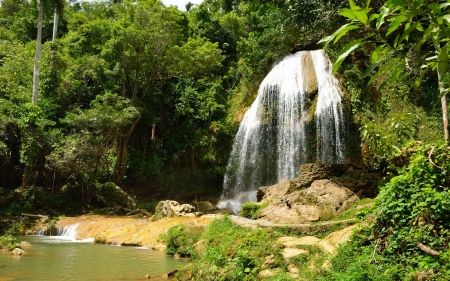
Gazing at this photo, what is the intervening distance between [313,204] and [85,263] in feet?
17.8

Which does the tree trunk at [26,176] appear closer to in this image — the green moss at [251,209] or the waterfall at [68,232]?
the waterfall at [68,232]

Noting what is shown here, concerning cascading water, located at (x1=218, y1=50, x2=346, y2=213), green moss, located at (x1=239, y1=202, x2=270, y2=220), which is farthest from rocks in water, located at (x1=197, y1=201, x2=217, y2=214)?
green moss, located at (x1=239, y1=202, x2=270, y2=220)

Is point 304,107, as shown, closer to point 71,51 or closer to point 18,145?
point 18,145

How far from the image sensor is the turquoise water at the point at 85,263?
694 centimetres

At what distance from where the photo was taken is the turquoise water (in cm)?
694

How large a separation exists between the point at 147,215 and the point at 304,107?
8.42m

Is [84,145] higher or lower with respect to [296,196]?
higher

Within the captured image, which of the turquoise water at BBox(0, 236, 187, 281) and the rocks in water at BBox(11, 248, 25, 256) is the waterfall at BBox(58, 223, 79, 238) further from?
the rocks in water at BBox(11, 248, 25, 256)

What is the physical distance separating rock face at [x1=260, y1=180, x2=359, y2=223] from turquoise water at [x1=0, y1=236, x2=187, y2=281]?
8.62ft

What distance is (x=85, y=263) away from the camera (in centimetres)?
818

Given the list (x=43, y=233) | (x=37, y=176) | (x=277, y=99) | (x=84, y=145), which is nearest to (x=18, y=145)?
(x=37, y=176)

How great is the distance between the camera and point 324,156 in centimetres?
1598

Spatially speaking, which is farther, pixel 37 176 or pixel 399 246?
pixel 37 176

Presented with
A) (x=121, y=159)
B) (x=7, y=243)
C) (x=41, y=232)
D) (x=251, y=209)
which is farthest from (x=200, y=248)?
(x=121, y=159)
